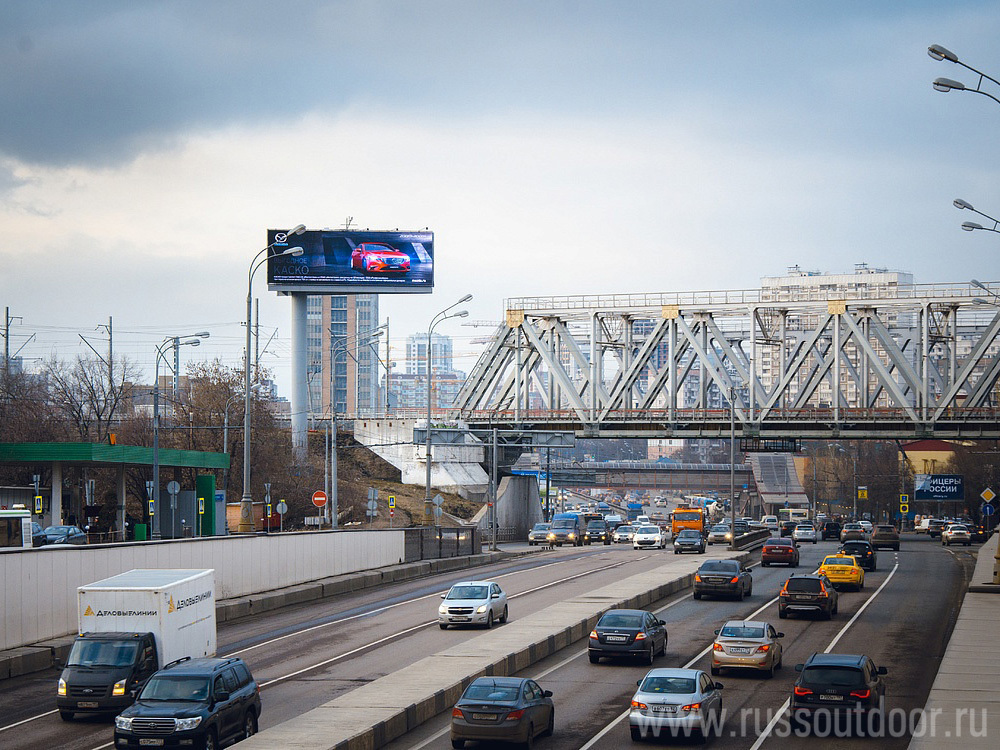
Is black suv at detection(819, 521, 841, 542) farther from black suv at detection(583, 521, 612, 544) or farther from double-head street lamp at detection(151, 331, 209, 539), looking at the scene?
double-head street lamp at detection(151, 331, 209, 539)

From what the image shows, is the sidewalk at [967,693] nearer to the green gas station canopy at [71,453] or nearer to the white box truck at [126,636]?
the white box truck at [126,636]

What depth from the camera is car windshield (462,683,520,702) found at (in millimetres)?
20203

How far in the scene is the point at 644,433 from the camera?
255ft

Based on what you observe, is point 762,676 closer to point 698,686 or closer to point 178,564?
point 698,686

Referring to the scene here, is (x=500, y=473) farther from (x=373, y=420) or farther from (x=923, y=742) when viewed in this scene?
(x=923, y=742)

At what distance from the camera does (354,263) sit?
98500mm

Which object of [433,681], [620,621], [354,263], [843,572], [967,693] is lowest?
[843,572]

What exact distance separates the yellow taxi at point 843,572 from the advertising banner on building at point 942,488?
A: 61.8m

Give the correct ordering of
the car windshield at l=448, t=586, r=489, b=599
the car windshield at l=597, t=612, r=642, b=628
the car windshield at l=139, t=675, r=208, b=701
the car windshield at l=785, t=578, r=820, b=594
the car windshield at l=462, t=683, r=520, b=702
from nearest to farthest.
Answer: the car windshield at l=139, t=675, r=208, b=701 < the car windshield at l=462, t=683, r=520, b=702 < the car windshield at l=597, t=612, r=642, b=628 < the car windshield at l=448, t=586, r=489, b=599 < the car windshield at l=785, t=578, r=820, b=594

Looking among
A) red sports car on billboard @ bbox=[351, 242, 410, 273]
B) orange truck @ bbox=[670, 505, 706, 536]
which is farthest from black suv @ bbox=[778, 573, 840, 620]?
red sports car on billboard @ bbox=[351, 242, 410, 273]

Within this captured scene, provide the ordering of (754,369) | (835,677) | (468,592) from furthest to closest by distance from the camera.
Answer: (754,369) < (468,592) < (835,677)

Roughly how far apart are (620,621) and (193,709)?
13056 millimetres

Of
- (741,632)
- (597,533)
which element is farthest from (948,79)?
(597,533)

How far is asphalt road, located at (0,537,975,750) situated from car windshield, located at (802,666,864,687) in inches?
48.6
